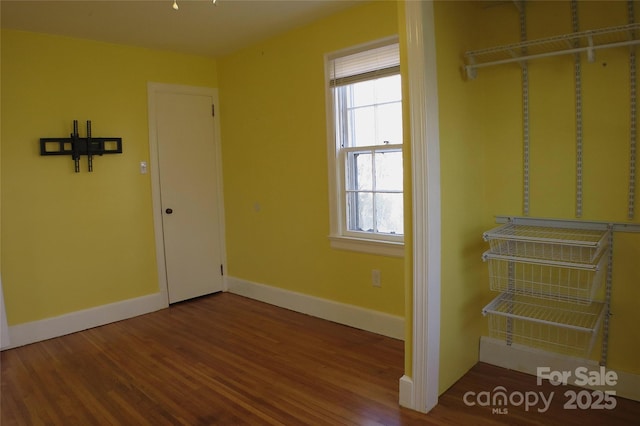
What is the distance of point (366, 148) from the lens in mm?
3477

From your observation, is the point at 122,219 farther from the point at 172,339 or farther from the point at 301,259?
the point at 301,259

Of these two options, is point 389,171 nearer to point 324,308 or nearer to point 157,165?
point 324,308

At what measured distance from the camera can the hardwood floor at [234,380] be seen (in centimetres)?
240

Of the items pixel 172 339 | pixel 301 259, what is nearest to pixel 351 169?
pixel 301 259

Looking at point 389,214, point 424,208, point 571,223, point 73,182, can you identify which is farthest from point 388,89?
point 73,182

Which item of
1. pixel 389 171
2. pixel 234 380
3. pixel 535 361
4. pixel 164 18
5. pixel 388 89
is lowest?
pixel 234 380

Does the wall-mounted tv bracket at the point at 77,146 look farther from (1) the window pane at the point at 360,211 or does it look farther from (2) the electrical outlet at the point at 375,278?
(2) the electrical outlet at the point at 375,278

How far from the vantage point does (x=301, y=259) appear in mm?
4055

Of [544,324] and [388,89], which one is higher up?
[388,89]

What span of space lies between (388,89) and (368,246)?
1.18m

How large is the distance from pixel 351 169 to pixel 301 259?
0.96 metres

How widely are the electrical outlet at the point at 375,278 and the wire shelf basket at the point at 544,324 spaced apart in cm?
88

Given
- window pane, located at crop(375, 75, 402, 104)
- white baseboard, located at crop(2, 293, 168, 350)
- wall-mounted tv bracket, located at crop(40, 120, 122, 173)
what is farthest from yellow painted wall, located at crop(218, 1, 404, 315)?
wall-mounted tv bracket, located at crop(40, 120, 122, 173)

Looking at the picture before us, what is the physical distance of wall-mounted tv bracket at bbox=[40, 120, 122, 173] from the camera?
3.68m
